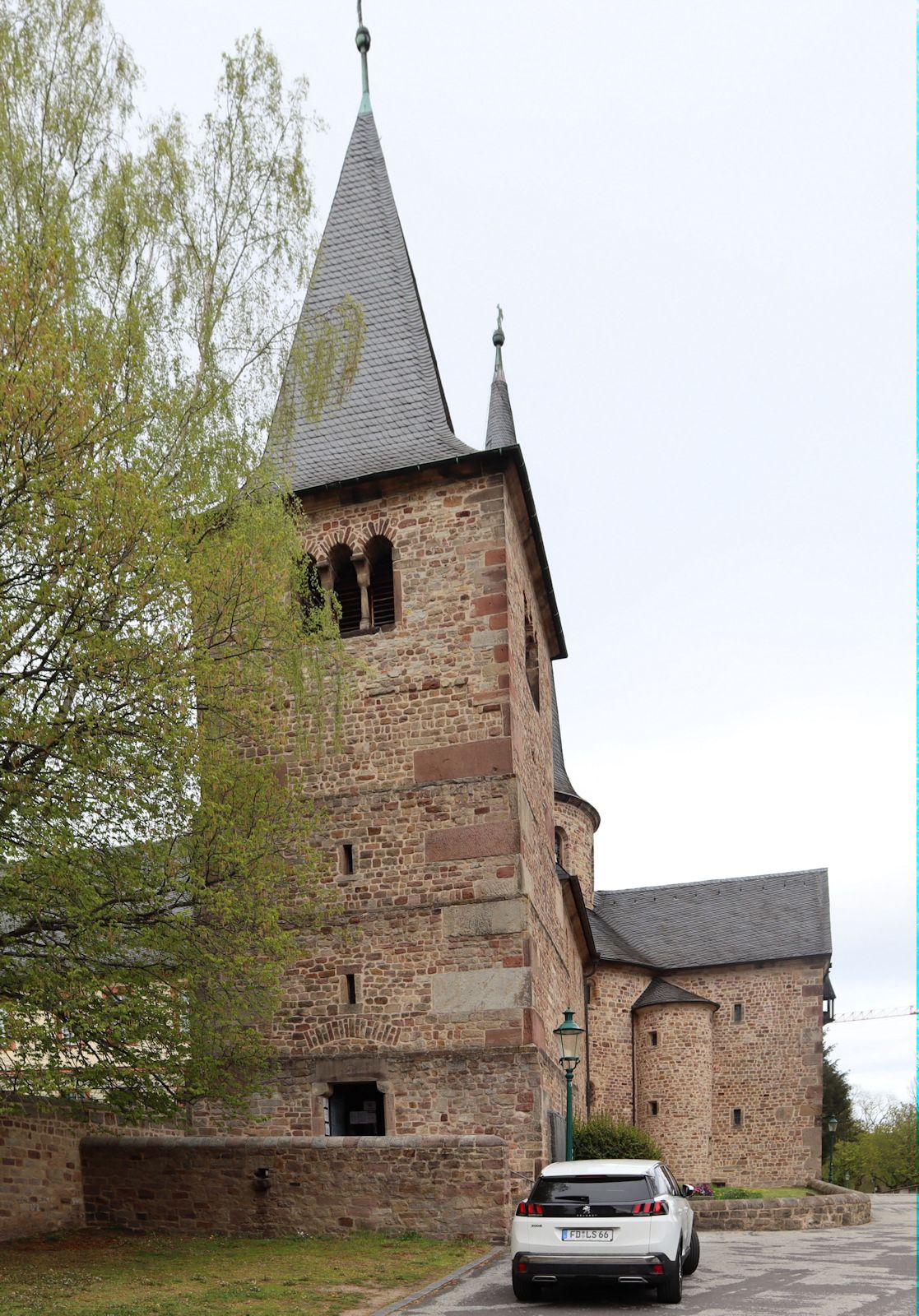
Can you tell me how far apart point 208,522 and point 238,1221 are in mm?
7610

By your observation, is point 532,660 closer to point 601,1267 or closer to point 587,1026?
point 601,1267

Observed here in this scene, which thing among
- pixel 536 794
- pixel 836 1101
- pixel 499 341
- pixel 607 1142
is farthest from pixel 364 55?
pixel 836 1101

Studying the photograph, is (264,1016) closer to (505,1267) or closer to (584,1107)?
(505,1267)

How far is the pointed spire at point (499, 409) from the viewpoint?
2402cm

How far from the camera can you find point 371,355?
19.8m

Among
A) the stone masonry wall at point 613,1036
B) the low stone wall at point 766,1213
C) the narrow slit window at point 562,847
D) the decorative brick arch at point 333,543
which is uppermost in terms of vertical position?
the decorative brick arch at point 333,543

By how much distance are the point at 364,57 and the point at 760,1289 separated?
72.1ft

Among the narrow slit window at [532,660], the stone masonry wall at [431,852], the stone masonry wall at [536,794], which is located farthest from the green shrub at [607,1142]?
the narrow slit window at [532,660]

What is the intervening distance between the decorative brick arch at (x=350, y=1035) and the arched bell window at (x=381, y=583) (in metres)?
5.34

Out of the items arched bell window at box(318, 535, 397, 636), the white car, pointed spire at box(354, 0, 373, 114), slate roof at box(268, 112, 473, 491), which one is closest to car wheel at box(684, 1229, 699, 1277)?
the white car

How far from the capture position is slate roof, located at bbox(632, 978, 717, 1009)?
33.7 m

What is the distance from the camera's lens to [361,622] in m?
17.6

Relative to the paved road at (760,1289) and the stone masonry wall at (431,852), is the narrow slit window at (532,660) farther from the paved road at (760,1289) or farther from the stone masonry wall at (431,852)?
the paved road at (760,1289)

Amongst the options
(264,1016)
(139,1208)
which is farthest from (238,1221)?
(264,1016)
